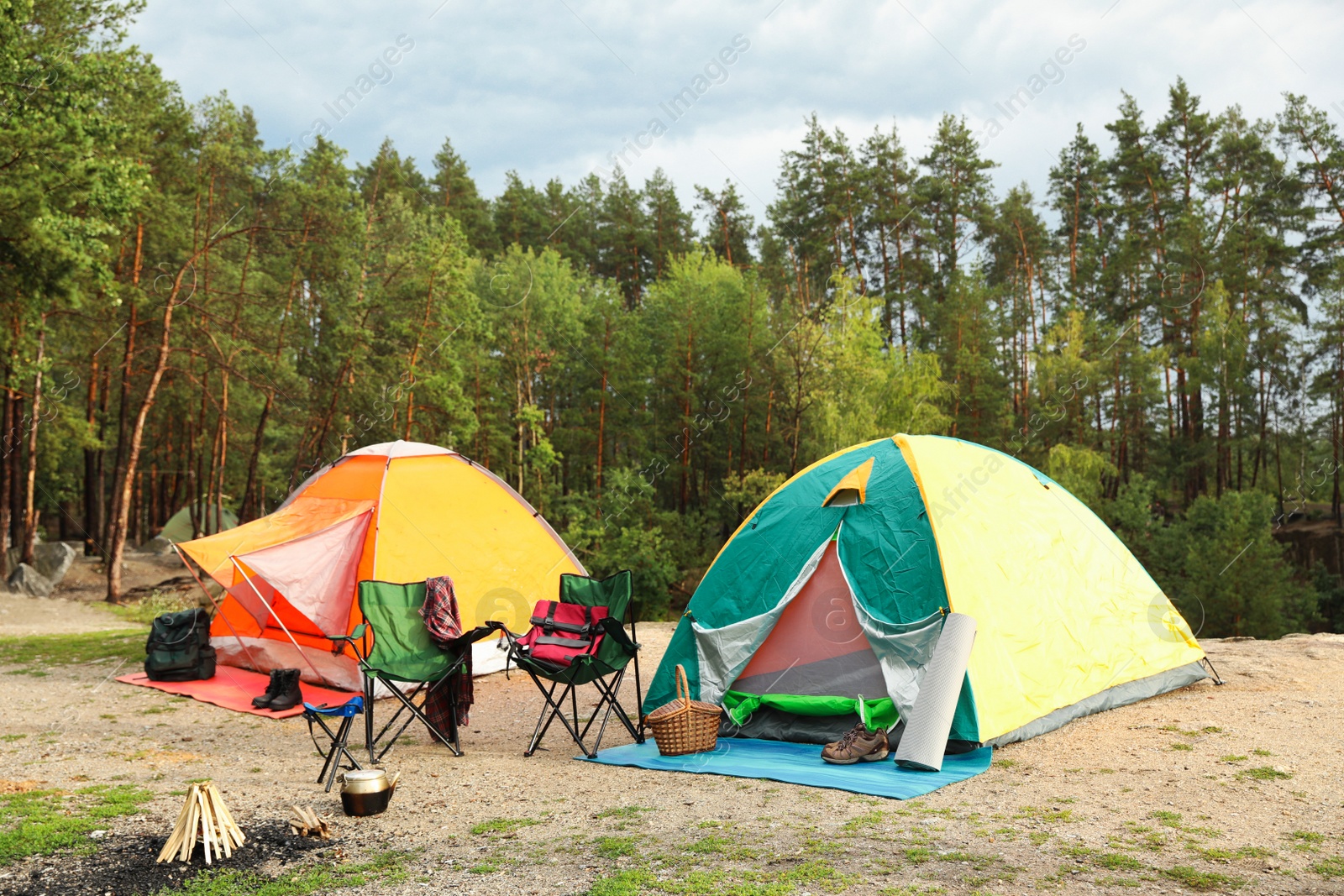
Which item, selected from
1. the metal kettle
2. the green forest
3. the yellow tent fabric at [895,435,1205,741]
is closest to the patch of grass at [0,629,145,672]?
the green forest

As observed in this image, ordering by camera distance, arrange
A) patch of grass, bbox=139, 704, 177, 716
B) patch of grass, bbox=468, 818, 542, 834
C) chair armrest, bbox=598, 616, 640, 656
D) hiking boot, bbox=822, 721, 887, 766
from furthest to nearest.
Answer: patch of grass, bbox=139, 704, 177, 716
chair armrest, bbox=598, 616, 640, 656
hiking boot, bbox=822, 721, 887, 766
patch of grass, bbox=468, 818, 542, 834

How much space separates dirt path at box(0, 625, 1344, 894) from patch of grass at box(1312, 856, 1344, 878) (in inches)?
0.4

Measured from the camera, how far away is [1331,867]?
3.18m

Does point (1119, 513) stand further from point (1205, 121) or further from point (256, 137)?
point (256, 137)

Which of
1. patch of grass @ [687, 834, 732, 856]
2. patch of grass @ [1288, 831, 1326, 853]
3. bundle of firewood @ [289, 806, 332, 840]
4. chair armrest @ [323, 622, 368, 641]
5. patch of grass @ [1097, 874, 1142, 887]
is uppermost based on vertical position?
chair armrest @ [323, 622, 368, 641]

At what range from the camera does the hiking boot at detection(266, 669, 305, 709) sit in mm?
6703

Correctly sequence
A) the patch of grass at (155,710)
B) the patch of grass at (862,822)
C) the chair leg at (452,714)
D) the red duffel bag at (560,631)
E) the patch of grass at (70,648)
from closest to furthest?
the patch of grass at (862,822) → the chair leg at (452,714) → the red duffel bag at (560,631) → the patch of grass at (155,710) → the patch of grass at (70,648)

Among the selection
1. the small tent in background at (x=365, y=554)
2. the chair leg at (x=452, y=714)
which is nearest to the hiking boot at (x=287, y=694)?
the small tent in background at (x=365, y=554)

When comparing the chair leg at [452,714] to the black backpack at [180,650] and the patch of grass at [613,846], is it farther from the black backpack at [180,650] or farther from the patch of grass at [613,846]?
the black backpack at [180,650]

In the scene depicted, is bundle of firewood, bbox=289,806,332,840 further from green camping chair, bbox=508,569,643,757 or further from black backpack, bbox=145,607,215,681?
black backpack, bbox=145,607,215,681

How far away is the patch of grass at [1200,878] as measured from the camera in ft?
9.89

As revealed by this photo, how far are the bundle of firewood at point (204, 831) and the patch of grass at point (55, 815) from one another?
17.6 inches

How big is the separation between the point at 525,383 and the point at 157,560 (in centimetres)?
830

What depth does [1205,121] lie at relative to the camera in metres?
23.2
